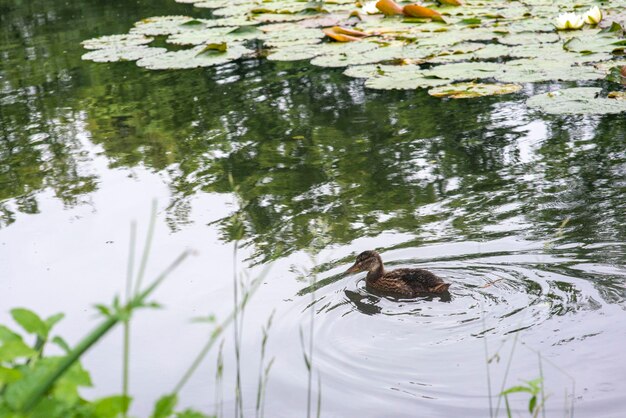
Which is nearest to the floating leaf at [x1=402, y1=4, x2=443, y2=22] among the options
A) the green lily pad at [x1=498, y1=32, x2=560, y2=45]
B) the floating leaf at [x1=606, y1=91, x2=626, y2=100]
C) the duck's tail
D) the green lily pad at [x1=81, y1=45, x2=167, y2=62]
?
the green lily pad at [x1=498, y1=32, x2=560, y2=45]

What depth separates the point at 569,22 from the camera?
9.48m

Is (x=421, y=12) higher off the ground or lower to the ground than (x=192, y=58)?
higher

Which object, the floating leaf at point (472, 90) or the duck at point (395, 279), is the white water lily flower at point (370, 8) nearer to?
the floating leaf at point (472, 90)

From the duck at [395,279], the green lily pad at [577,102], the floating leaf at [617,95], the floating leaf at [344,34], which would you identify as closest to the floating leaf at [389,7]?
the floating leaf at [344,34]

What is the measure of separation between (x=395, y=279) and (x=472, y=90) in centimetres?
378

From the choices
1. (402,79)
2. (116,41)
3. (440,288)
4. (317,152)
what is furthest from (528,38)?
(440,288)

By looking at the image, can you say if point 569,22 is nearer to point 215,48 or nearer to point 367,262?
point 215,48

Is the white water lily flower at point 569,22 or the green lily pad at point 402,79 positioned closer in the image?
the green lily pad at point 402,79

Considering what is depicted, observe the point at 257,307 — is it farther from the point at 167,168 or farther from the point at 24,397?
the point at 24,397

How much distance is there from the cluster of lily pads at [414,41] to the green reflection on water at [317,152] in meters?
0.28

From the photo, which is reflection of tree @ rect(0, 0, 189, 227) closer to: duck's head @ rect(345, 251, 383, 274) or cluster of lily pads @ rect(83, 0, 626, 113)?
cluster of lily pads @ rect(83, 0, 626, 113)

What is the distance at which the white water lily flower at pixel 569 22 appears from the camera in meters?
9.46

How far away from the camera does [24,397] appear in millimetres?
1244

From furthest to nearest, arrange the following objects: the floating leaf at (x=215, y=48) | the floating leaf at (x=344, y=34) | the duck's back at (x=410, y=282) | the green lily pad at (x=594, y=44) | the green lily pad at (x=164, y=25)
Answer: the green lily pad at (x=164, y=25)
the floating leaf at (x=344, y=34)
the floating leaf at (x=215, y=48)
the green lily pad at (x=594, y=44)
the duck's back at (x=410, y=282)
